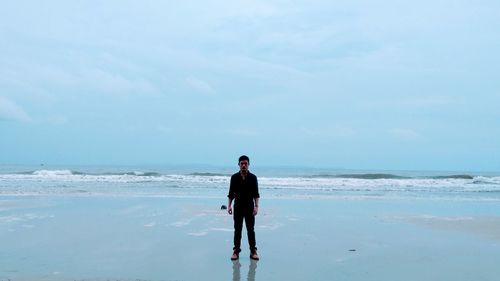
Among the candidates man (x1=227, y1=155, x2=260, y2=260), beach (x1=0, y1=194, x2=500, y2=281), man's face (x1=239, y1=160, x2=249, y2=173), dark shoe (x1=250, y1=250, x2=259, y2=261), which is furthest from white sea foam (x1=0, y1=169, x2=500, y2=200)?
man's face (x1=239, y1=160, x2=249, y2=173)

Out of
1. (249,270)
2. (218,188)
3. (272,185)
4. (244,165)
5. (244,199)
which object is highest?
(244,165)

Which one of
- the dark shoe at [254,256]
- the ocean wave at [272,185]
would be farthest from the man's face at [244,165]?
the ocean wave at [272,185]

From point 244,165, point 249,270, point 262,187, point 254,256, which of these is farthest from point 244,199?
point 262,187

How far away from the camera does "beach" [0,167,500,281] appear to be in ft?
22.5

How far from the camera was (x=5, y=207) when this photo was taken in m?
14.9

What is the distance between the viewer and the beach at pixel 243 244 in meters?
6.86

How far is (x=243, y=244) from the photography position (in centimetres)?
907

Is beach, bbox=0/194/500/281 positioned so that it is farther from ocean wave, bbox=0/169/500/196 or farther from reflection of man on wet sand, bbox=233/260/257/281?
ocean wave, bbox=0/169/500/196

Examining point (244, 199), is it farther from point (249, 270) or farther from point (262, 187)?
point (262, 187)

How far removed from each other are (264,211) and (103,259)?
761cm

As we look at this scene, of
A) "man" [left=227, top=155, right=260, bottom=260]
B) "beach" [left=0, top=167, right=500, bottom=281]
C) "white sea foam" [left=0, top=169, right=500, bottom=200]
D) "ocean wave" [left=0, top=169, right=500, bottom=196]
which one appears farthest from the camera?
"ocean wave" [left=0, top=169, right=500, bottom=196]

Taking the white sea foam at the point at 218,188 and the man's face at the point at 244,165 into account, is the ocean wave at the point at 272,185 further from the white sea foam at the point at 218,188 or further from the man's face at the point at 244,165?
the man's face at the point at 244,165

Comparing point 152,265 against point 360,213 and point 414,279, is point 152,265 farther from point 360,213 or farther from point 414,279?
point 360,213

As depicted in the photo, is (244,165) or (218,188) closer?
(244,165)
